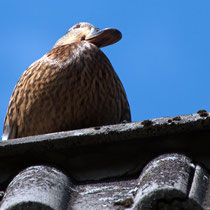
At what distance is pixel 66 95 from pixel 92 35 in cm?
119

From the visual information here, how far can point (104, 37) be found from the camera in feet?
15.2

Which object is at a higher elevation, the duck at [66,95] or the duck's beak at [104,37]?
the duck's beak at [104,37]

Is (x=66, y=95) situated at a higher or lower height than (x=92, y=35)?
lower

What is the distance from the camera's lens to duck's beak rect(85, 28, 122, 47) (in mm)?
4539

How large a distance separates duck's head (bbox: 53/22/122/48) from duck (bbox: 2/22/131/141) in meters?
0.38

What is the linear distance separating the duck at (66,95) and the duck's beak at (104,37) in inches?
14.3

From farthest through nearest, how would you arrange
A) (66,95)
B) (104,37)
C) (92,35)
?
1. (92,35)
2. (104,37)
3. (66,95)

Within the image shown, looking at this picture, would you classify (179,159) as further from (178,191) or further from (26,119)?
(26,119)

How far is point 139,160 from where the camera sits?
262 cm

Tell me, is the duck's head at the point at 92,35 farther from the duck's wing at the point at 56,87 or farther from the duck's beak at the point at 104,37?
the duck's wing at the point at 56,87

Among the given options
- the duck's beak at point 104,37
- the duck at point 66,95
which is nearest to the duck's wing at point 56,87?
the duck at point 66,95

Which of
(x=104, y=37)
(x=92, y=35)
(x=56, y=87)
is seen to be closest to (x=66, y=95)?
(x=56, y=87)

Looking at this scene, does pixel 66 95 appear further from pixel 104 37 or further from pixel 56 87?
pixel 104 37

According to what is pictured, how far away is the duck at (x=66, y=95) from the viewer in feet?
11.9
